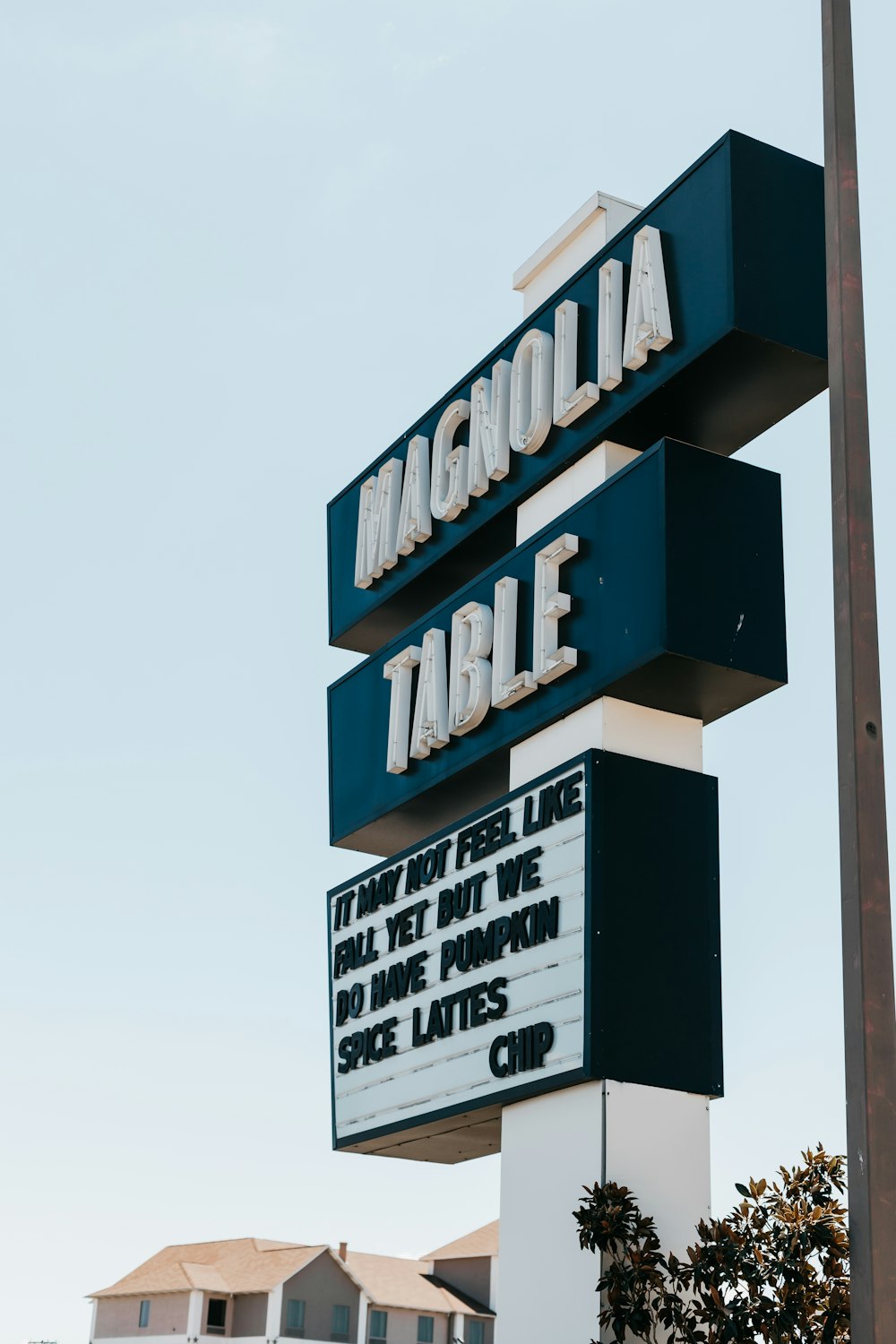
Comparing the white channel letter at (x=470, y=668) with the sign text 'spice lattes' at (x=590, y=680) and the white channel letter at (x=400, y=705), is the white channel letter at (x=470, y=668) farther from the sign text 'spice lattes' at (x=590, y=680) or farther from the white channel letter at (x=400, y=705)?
the white channel letter at (x=400, y=705)

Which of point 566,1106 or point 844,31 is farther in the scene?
point 566,1106

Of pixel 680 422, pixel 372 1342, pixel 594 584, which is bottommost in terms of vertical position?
pixel 372 1342

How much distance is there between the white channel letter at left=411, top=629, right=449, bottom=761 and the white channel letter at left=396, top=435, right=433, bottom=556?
1247 millimetres

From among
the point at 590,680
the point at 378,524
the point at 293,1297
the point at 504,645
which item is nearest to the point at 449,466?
the point at 378,524

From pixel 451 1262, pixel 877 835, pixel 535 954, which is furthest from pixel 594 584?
pixel 451 1262

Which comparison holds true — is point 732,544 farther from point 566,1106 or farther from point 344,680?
point 344,680

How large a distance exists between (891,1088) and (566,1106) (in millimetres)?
4048

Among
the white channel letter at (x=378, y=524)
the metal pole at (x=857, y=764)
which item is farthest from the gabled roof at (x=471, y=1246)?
the metal pole at (x=857, y=764)

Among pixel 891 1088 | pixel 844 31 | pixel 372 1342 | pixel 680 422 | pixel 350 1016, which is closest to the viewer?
pixel 891 1088

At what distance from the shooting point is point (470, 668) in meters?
14.1

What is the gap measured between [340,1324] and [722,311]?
196 ft

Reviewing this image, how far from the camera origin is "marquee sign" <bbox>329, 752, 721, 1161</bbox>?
11.5 m

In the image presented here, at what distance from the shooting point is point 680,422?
13164 millimetres

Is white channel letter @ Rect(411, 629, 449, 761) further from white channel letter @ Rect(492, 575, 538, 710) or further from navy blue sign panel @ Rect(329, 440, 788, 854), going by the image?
white channel letter @ Rect(492, 575, 538, 710)
